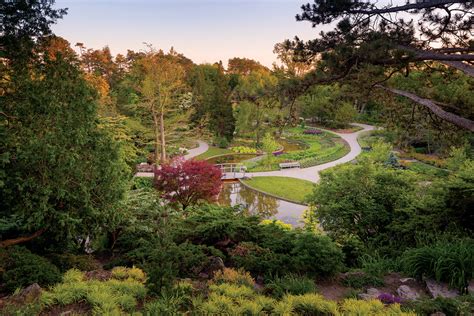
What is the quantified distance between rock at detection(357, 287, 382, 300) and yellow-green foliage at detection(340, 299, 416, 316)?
495mm

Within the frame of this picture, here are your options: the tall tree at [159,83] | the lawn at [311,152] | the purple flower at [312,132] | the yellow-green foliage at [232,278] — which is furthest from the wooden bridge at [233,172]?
the purple flower at [312,132]

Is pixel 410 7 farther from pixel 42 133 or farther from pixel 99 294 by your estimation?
pixel 99 294

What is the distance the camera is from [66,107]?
5.94 meters

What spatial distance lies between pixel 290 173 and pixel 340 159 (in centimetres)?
671

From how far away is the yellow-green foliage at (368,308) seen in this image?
426 cm

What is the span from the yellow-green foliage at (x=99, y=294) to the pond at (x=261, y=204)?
9.51 meters

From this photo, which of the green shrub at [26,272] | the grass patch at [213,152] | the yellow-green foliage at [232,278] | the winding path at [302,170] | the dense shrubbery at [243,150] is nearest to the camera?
the green shrub at [26,272]

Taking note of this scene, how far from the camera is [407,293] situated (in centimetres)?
534

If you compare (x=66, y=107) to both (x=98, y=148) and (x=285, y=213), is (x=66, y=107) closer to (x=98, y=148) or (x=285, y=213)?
(x=98, y=148)

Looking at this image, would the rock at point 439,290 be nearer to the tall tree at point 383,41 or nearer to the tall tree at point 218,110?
the tall tree at point 383,41

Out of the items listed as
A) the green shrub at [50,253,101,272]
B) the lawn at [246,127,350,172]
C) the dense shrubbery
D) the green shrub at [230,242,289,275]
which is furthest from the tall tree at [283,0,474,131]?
the dense shrubbery

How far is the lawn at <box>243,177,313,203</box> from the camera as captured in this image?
18219mm

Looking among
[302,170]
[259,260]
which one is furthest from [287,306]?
[302,170]

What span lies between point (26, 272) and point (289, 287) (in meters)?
4.15
